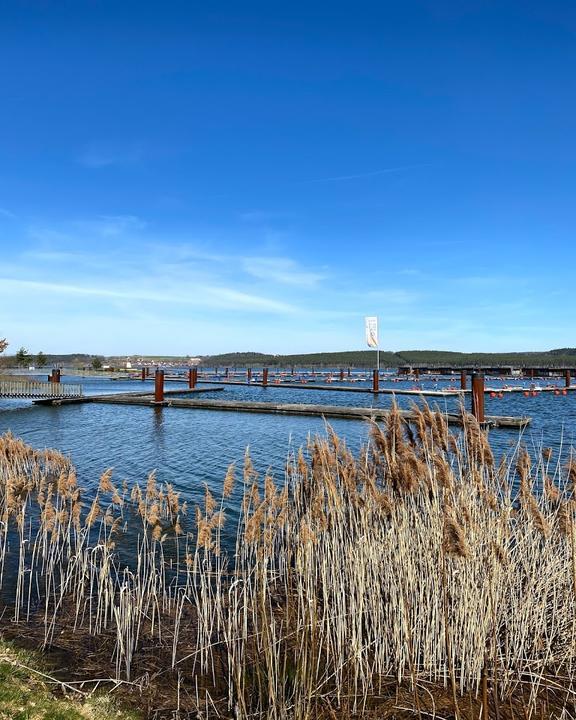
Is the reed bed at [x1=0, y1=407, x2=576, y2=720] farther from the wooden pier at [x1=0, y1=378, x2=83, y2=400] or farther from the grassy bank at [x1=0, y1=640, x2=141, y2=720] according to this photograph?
the wooden pier at [x1=0, y1=378, x2=83, y2=400]

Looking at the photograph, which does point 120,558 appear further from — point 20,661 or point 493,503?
point 493,503

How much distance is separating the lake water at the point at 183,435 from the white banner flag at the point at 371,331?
15117 mm

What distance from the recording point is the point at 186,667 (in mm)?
5242

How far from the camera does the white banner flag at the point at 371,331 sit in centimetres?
4878

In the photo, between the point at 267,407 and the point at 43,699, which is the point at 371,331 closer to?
the point at 267,407

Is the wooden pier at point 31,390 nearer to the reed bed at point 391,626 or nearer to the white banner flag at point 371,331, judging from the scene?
the white banner flag at point 371,331

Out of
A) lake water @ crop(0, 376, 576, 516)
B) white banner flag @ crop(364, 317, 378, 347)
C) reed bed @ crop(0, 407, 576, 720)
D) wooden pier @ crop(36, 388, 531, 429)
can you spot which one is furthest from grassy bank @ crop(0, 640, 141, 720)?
white banner flag @ crop(364, 317, 378, 347)

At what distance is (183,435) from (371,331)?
99.3ft

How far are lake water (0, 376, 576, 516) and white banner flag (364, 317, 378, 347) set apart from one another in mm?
15117

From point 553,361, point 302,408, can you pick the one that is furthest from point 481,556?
point 553,361

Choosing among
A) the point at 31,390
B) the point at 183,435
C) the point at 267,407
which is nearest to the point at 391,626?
the point at 183,435

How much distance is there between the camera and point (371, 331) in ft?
161

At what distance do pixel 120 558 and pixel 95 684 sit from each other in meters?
3.59

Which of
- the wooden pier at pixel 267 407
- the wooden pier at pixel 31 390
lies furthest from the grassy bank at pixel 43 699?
the wooden pier at pixel 31 390
